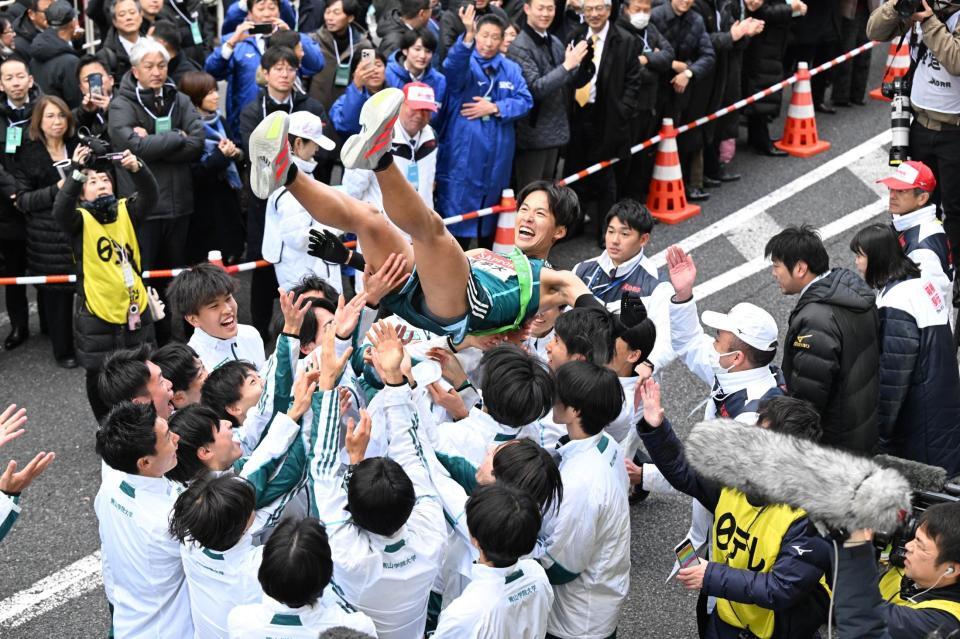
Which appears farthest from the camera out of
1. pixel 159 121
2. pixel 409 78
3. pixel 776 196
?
pixel 776 196

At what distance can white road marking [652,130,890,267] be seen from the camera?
401 inches

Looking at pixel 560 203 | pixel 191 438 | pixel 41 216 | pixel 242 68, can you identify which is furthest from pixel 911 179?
pixel 41 216

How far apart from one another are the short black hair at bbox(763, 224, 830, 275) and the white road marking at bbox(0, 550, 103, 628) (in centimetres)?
403

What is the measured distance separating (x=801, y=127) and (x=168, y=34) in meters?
6.24

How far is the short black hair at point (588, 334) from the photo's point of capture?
5.62 meters

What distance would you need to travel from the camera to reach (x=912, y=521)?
4.61 m

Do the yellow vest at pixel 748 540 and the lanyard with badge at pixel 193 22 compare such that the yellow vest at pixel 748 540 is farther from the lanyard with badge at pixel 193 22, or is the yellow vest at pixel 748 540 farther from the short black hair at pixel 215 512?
the lanyard with badge at pixel 193 22

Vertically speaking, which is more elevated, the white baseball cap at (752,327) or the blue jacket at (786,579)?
the white baseball cap at (752,327)

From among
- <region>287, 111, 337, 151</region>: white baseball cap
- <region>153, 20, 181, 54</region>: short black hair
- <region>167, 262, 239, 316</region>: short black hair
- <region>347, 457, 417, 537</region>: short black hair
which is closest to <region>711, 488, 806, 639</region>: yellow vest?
<region>347, 457, 417, 537</region>: short black hair

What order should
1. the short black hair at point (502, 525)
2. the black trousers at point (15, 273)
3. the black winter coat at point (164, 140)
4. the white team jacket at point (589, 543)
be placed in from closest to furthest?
the short black hair at point (502, 525)
the white team jacket at point (589, 543)
the black winter coat at point (164, 140)
the black trousers at point (15, 273)

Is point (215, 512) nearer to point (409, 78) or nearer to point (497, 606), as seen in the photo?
point (497, 606)

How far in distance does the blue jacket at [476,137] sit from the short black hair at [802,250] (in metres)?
3.34

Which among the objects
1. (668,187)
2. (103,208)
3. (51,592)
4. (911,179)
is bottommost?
(51,592)

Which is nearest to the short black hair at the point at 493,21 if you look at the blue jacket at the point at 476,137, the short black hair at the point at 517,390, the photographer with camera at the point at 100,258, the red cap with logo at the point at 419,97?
the blue jacket at the point at 476,137
